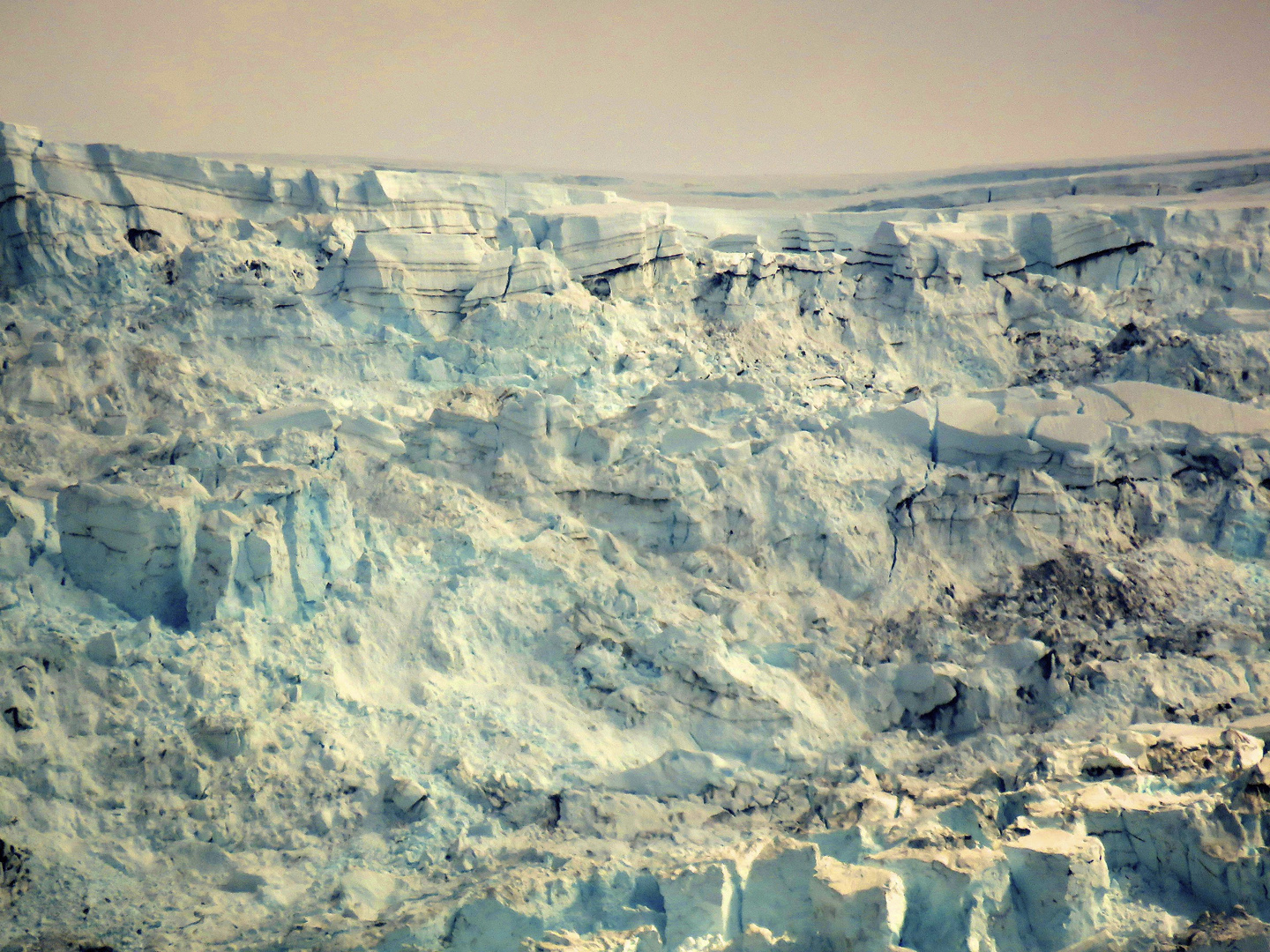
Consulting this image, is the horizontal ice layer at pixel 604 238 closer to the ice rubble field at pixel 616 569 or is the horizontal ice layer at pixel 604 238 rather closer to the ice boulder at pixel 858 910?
the ice rubble field at pixel 616 569

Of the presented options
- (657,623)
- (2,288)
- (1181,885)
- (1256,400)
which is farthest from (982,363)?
(2,288)

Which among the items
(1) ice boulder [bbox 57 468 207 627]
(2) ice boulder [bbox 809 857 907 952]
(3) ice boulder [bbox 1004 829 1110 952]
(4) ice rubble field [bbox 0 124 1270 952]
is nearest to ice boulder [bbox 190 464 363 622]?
(4) ice rubble field [bbox 0 124 1270 952]

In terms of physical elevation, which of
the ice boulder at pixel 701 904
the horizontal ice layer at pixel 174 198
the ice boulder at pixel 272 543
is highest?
the horizontal ice layer at pixel 174 198

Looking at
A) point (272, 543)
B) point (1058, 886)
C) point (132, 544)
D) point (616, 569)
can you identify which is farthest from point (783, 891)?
point (132, 544)

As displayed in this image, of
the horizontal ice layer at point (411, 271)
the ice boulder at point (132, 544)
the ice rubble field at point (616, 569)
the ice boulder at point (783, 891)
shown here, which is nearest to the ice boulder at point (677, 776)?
the ice rubble field at point (616, 569)

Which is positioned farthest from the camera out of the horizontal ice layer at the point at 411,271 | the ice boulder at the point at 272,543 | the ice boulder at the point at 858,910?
the horizontal ice layer at the point at 411,271

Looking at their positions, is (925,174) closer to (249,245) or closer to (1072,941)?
(249,245)

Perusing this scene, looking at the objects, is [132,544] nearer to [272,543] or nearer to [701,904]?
[272,543]

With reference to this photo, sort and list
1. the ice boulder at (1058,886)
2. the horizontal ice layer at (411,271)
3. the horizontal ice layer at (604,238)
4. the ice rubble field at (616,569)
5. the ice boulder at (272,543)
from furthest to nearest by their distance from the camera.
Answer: the horizontal ice layer at (604,238)
the horizontal ice layer at (411,271)
the ice boulder at (272,543)
the ice rubble field at (616,569)
the ice boulder at (1058,886)
